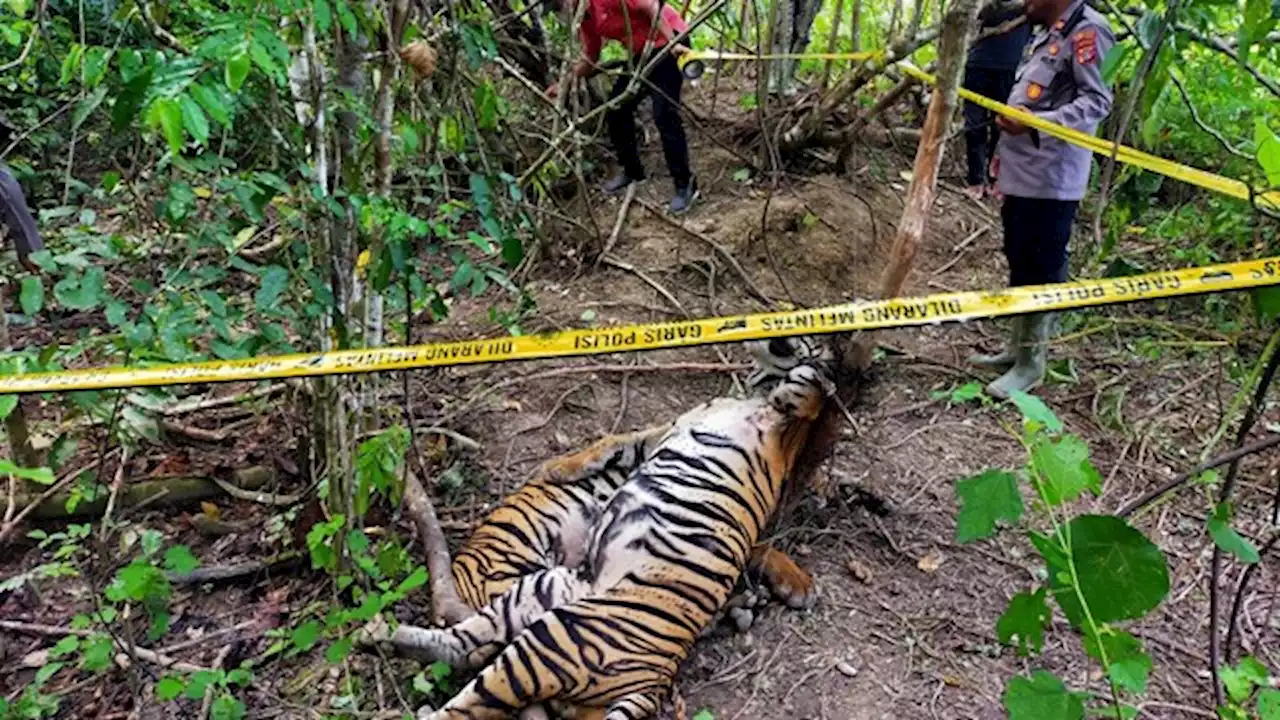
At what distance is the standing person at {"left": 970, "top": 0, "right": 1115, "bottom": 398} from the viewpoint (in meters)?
3.40

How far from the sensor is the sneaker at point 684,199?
17.5 ft

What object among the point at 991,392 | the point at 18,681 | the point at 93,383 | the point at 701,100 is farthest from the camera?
the point at 701,100

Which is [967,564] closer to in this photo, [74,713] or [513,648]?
[513,648]

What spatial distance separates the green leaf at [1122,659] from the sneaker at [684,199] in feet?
12.8

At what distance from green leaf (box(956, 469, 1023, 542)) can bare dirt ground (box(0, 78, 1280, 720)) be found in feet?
3.32

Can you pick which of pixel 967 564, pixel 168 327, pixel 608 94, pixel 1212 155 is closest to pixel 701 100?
pixel 608 94

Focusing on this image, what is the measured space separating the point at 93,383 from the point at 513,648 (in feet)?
3.88

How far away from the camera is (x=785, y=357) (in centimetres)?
297

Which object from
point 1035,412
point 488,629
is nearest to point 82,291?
point 488,629

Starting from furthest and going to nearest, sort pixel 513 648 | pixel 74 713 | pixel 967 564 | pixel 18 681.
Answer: pixel 967 564 → pixel 18 681 → pixel 74 713 → pixel 513 648

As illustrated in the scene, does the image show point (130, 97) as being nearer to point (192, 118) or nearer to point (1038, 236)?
point (192, 118)

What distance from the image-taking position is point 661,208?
5.38m

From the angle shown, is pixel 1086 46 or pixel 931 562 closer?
pixel 931 562

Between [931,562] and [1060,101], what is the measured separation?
1849 mm
